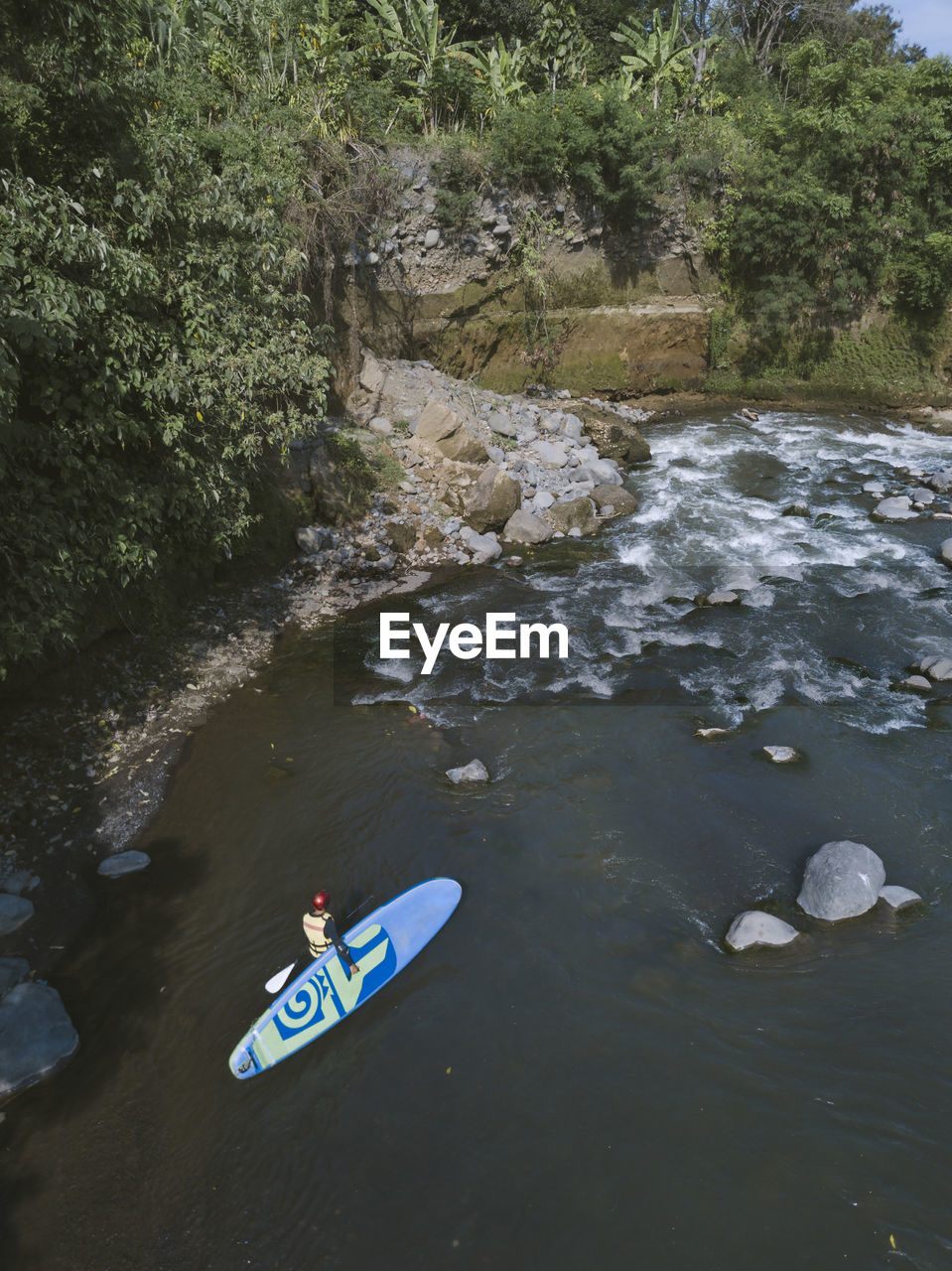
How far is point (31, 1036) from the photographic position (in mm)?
6020

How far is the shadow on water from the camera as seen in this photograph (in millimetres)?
5215

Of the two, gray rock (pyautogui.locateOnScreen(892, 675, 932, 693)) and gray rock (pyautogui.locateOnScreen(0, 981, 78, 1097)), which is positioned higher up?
gray rock (pyautogui.locateOnScreen(892, 675, 932, 693))

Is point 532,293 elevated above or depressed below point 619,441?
above

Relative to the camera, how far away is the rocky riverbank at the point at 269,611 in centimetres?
724

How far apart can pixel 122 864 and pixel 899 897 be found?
25.6ft

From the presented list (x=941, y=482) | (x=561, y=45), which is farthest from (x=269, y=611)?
(x=561, y=45)

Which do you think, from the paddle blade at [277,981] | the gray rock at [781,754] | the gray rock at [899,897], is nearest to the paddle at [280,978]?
the paddle blade at [277,981]

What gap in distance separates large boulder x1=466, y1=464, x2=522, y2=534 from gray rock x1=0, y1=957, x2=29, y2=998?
34.1 ft

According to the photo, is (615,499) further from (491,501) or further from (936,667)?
(936,667)

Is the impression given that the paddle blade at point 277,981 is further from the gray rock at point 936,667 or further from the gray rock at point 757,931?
the gray rock at point 936,667

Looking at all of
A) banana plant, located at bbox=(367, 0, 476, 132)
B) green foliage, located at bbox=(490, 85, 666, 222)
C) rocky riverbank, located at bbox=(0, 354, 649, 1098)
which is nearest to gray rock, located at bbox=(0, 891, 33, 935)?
rocky riverbank, located at bbox=(0, 354, 649, 1098)

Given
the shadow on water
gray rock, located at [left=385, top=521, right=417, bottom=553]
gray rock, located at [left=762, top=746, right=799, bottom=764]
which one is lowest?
the shadow on water

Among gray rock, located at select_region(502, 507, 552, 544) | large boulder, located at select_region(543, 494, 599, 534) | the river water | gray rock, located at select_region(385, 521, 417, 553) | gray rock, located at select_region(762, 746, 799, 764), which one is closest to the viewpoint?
the river water

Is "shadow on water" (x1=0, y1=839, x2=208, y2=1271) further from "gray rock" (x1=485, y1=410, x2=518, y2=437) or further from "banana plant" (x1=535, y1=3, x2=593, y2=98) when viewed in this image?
"banana plant" (x1=535, y1=3, x2=593, y2=98)
